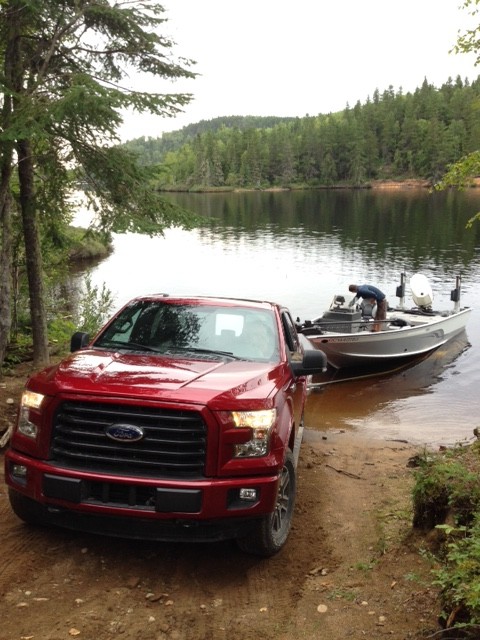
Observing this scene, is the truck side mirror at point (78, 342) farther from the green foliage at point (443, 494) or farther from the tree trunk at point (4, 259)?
the tree trunk at point (4, 259)

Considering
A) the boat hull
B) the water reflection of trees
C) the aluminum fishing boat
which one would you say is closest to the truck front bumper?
the aluminum fishing boat

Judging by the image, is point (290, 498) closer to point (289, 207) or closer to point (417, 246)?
point (417, 246)

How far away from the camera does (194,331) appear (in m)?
5.94

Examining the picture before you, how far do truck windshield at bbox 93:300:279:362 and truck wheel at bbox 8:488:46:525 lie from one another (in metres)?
1.53

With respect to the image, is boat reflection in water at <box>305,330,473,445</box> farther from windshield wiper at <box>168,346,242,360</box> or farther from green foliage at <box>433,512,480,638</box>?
green foliage at <box>433,512,480,638</box>

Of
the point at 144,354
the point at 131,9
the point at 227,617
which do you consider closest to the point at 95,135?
the point at 131,9

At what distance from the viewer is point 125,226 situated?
9711 mm

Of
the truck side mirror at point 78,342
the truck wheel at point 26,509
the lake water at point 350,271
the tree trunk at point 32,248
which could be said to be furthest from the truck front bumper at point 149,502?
the lake water at point 350,271

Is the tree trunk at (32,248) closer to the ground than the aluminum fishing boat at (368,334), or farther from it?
farther from it

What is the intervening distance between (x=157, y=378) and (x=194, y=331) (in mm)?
1277

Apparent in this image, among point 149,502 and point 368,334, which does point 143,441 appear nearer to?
point 149,502

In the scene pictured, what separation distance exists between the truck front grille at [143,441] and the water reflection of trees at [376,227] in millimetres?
22565

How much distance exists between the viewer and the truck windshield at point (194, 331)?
574cm

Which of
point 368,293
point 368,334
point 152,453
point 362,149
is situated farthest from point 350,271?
point 362,149
